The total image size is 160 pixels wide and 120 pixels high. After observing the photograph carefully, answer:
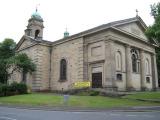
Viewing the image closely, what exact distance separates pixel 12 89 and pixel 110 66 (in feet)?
47.8

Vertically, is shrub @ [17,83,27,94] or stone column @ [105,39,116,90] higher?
stone column @ [105,39,116,90]

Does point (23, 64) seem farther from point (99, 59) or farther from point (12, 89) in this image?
point (99, 59)

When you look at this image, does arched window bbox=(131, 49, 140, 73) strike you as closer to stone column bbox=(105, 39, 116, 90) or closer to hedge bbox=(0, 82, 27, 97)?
stone column bbox=(105, 39, 116, 90)

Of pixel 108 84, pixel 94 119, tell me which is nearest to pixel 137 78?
pixel 108 84

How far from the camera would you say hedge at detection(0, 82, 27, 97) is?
110 feet

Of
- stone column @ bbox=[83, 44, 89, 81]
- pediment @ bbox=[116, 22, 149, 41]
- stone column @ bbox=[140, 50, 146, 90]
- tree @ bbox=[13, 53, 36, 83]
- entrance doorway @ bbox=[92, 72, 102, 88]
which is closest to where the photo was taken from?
entrance doorway @ bbox=[92, 72, 102, 88]

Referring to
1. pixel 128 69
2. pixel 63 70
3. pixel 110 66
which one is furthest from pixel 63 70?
pixel 128 69

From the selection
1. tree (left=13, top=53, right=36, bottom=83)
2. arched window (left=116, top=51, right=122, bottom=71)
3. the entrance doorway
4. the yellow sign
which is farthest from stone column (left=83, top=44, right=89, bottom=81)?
tree (left=13, top=53, right=36, bottom=83)

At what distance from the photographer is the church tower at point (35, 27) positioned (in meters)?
50.7

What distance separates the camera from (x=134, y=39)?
130ft

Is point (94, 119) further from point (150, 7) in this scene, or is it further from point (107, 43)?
point (107, 43)

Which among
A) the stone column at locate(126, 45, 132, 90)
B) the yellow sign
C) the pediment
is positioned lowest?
the yellow sign

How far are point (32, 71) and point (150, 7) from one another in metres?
22.5

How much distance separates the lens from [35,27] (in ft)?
167
